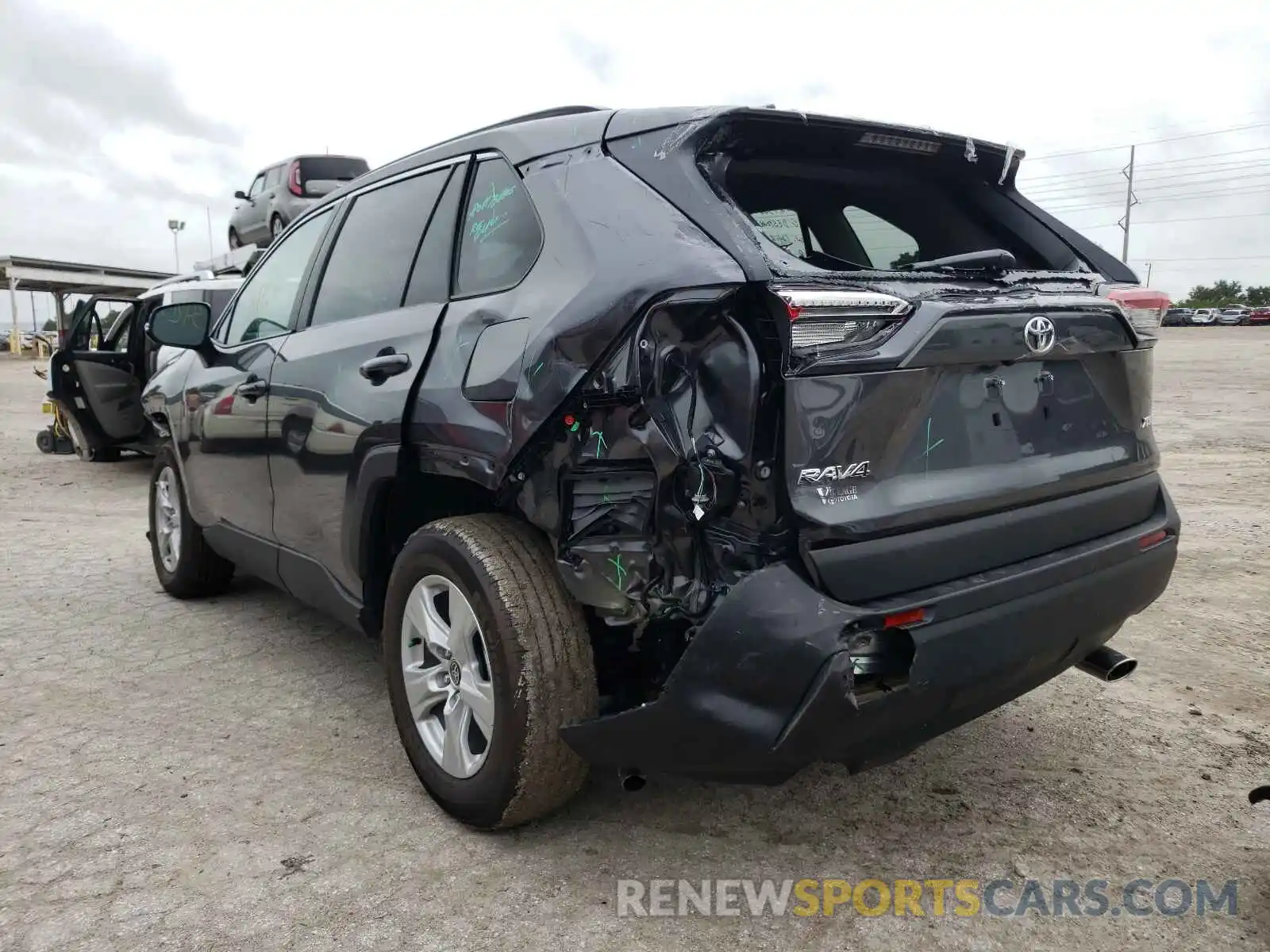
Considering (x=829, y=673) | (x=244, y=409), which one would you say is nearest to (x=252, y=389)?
(x=244, y=409)

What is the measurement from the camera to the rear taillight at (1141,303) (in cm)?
251

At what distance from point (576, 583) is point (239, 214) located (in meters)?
13.0

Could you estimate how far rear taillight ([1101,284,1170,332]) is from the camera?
251 cm

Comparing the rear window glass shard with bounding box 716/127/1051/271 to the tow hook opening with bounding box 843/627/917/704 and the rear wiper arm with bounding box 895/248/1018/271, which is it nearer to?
the rear wiper arm with bounding box 895/248/1018/271

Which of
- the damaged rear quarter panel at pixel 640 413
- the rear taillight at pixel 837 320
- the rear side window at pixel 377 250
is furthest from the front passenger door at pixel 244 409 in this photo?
the rear taillight at pixel 837 320

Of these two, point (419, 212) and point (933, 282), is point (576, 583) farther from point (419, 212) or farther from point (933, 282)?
point (419, 212)

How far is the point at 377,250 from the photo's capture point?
10.5 feet

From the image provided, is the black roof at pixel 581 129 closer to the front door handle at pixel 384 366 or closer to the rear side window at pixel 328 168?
the front door handle at pixel 384 366

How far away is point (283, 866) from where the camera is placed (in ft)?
7.88

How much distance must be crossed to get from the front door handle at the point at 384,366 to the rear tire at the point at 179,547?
6.96 ft

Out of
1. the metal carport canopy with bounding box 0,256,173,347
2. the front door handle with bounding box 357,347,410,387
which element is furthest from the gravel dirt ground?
the metal carport canopy with bounding box 0,256,173,347

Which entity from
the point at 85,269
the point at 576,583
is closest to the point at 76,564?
the point at 576,583

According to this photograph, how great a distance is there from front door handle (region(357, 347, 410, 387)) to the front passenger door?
86 cm
